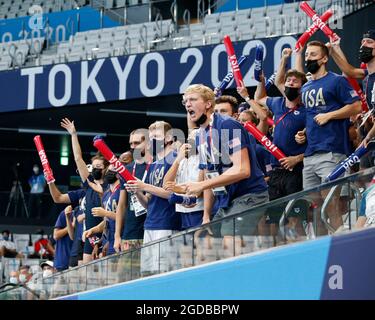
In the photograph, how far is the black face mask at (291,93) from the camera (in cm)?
785

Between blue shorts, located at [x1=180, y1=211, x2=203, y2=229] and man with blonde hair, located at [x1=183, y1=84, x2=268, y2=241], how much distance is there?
1.26 ft

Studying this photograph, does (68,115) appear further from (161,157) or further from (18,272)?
(161,157)

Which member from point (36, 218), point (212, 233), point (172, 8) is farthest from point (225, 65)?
point (212, 233)

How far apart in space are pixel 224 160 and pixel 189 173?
2.40ft

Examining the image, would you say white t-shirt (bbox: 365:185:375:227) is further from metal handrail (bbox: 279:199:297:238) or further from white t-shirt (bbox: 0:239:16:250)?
white t-shirt (bbox: 0:239:16:250)

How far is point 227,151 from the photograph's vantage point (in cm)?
686

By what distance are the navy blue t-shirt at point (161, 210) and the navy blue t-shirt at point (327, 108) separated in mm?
1164

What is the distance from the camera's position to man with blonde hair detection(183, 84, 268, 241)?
6688 millimetres

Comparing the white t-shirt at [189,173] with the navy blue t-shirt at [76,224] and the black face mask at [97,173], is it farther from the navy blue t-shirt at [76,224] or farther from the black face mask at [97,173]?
the navy blue t-shirt at [76,224]

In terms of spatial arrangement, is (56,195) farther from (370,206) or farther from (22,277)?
(370,206)

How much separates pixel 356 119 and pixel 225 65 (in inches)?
300

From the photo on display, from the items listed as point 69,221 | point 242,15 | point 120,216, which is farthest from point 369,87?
point 242,15

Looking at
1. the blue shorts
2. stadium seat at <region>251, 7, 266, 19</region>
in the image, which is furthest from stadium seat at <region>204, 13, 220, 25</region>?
the blue shorts

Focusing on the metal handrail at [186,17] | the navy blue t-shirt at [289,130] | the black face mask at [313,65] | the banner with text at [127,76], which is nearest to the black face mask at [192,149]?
the navy blue t-shirt at [289,130]
